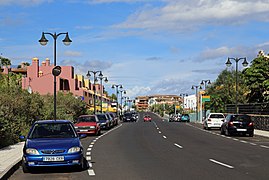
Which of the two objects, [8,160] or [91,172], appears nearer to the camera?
[91,172]

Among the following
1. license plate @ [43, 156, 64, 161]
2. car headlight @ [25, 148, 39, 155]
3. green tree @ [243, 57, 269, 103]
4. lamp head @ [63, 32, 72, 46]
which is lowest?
license plate @ [43, 156, 64, 161]

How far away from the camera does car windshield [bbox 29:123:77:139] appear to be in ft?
44.9

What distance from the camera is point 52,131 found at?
45.9 feet

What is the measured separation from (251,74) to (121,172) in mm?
34948

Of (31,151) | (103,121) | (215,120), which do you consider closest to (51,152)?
(31,151)

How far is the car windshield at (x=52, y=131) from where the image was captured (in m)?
13.7

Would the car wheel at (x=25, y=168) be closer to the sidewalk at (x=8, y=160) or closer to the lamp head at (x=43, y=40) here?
the sidewalk at (x=8, y=160)

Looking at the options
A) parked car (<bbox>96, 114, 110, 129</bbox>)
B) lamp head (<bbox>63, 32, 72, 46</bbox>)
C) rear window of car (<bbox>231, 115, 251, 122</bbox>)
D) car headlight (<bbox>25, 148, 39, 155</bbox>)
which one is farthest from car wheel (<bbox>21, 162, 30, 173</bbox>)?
parked car (<bbox>96, 114, 110, 129</bbox>)

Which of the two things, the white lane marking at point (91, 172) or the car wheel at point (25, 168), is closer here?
the white lane marking at point (91, 172)

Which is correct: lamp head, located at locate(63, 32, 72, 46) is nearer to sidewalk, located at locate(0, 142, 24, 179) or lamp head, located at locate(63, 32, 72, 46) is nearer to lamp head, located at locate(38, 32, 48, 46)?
lamp head, located at locate(38, 32, 48, 46)

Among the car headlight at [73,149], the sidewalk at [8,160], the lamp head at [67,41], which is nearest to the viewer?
the sidewalk at [8,160]

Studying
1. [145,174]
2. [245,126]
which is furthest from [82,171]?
[245,126]

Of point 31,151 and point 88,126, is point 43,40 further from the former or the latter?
point 31,151

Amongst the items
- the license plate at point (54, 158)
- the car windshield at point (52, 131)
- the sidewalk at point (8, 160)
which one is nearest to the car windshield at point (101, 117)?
the sidewalk at point (8, 160)
